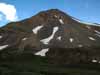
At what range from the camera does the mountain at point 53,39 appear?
255 feet

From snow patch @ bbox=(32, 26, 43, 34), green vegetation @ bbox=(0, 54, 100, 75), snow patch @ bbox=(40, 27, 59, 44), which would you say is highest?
snow patch @ bbox=(32, 26, 43, 34)

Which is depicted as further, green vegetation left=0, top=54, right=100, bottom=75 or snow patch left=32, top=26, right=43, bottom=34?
snow patch left=32, top=26, right=43, bottom=34

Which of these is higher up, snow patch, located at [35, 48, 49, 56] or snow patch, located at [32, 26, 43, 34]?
snow patch, located at [32, 26, 43, 34]

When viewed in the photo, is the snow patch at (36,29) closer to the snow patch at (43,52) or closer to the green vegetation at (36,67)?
the snow patch at (43,52)

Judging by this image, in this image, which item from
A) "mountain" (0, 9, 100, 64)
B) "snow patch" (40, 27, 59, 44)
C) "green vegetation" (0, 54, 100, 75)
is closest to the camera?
"green vegetation" (0, 54, 100, 75)

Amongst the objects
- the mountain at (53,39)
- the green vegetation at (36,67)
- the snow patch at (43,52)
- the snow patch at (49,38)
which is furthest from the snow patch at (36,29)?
the green vegetation at (36,67)

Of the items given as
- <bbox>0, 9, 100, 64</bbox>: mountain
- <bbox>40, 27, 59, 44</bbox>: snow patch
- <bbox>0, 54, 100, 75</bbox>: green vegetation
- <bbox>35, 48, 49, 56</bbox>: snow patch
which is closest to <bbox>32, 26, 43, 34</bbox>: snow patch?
<bbox>0, 9, 100, 64</bbox>: mountain

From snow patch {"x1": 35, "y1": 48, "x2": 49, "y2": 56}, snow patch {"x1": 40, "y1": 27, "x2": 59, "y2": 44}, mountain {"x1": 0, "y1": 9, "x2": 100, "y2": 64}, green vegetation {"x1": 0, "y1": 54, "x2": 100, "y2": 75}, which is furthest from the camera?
snow patch {"x1": 40, "y1": 27, "x2": 59, "y2": 44}

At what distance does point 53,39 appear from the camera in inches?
3819

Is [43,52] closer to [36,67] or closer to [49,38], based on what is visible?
[36,67]

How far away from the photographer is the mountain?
77688 mm

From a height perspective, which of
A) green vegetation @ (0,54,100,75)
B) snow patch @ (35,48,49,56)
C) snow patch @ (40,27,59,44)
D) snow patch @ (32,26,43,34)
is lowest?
green vegetation @ (0,54,100,75)

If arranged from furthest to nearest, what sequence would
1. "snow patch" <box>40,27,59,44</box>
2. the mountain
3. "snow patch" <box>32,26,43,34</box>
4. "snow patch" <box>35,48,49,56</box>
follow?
"snow patch" <box>32,26,43,34</box>, "snow patch" <box>40,27,59,44</box>, the mountain, "snow patch" <box>35,48,49,56</box>

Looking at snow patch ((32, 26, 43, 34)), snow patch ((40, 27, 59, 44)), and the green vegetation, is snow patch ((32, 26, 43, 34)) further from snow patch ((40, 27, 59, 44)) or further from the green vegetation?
the green vegetation
